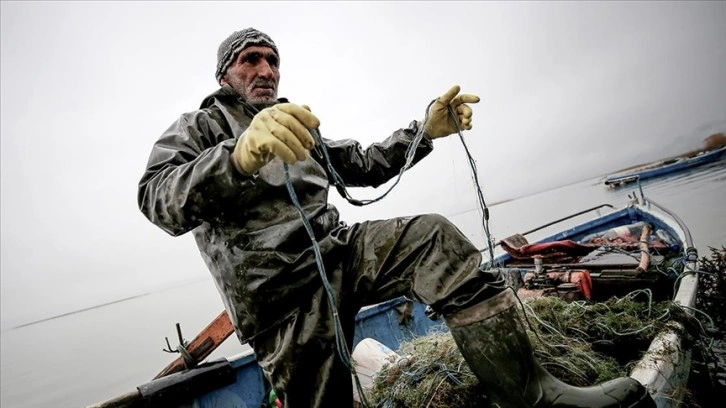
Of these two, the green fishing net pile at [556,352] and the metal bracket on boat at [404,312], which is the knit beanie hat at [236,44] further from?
the metal bracket on boat at [404,312]

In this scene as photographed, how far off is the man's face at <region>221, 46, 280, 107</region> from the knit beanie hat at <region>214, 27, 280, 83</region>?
3cm

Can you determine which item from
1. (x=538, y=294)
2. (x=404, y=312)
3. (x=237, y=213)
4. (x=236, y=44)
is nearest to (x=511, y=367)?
(x=237, y=213)

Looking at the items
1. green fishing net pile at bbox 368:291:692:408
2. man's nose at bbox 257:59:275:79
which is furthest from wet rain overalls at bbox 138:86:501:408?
green fishing net pile at bbox 368:291:692:408

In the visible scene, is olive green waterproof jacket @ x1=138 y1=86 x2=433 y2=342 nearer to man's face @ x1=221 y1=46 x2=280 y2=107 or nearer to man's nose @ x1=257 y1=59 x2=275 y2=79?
man's face @ x1=221 y1=46 x2=280 y2=107

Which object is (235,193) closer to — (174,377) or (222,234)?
(222,234)

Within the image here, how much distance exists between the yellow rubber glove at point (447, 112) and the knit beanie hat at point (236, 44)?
1.29 meters

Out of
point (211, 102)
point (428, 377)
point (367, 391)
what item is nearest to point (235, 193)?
point (211, 102)

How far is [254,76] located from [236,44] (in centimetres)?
28

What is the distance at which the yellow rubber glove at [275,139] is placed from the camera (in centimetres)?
137

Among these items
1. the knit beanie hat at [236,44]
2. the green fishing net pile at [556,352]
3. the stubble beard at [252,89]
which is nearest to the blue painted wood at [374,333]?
the green fishing net pile at [556,352]

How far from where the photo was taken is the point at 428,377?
2.53 metres

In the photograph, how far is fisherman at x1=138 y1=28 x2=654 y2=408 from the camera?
144 centimetres

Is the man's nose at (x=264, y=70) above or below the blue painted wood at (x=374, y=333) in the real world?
above

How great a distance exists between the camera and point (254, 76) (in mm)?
2291
